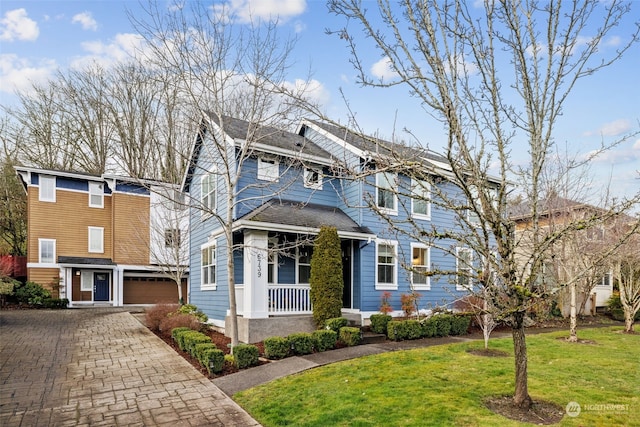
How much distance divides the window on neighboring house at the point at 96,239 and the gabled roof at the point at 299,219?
1643 cm

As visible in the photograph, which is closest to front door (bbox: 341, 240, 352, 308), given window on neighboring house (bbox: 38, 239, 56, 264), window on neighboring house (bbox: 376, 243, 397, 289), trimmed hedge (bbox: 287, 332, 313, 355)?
window on neighboring house (bbox: 376, 243, 397, 289)

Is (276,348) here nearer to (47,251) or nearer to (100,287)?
(100,287)

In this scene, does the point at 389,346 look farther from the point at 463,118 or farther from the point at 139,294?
the point at 139,294

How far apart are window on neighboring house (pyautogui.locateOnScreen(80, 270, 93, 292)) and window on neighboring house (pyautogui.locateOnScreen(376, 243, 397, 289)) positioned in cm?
1870

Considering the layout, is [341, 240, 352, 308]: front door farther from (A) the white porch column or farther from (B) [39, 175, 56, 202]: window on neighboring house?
(B) [39, 175, 56, 202]: window on neighboring house

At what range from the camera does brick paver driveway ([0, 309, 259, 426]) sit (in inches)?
224

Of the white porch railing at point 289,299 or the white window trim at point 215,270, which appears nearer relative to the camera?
the white porch railing at point 289,299

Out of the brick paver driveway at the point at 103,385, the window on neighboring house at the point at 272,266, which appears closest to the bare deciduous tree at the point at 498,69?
the brick paver driveway at the point at 103,385

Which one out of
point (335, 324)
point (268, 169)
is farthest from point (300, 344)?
point (268, 169)

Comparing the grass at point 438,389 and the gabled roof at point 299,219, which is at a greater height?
the gabled roof at point 299,219

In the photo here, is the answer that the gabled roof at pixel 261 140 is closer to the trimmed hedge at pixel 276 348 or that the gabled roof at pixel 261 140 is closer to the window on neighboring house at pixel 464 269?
the trimmed hedge at pixel 276 348

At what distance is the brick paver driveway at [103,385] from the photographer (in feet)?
18.7

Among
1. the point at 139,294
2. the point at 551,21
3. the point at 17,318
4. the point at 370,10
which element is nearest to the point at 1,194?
the point at 139,294

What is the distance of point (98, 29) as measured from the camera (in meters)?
10.4
